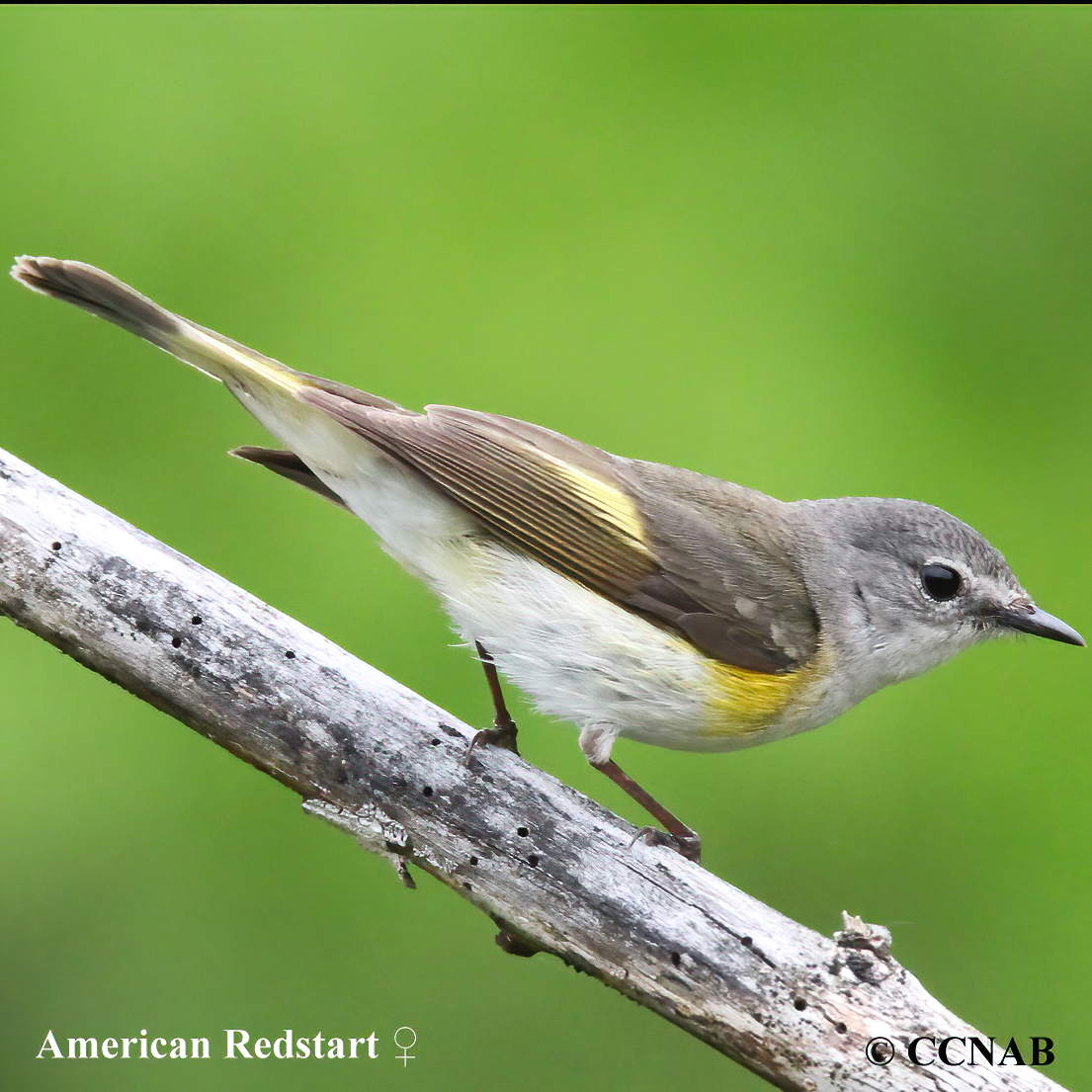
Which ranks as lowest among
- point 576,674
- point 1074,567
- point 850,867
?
point 576,674

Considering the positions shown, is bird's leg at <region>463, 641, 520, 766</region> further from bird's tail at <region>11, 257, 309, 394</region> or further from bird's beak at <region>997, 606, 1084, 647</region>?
bird's beak at <region>997, 606, 1084, 647</region>

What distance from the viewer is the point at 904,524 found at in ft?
9.55

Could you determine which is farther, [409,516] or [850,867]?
[850,867]

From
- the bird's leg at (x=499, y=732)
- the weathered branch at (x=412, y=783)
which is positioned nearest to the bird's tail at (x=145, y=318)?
the weathered branch at (x=412, y=783)

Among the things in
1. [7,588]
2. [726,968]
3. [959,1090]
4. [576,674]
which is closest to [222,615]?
[7,588]

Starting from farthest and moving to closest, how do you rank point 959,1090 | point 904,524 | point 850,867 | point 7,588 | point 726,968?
point 850,867
point 904,524
point 7,588
point 726,968
point 959,1090

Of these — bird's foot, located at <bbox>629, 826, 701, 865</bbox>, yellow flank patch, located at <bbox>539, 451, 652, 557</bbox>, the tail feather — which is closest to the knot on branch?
bird's foot, located at <bbox>629, 826, 701, 865</bbox>

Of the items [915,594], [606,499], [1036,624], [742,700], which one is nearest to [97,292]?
[606,499]

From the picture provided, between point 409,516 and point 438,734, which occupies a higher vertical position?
point 409,516

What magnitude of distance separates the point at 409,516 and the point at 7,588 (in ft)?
2.79

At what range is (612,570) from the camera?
2.60 meters

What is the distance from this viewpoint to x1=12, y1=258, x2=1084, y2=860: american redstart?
2527mm

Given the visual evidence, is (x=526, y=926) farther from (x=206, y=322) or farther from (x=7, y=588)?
(x=206, y=322)

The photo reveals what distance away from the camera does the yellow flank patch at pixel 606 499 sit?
265 centimetres
